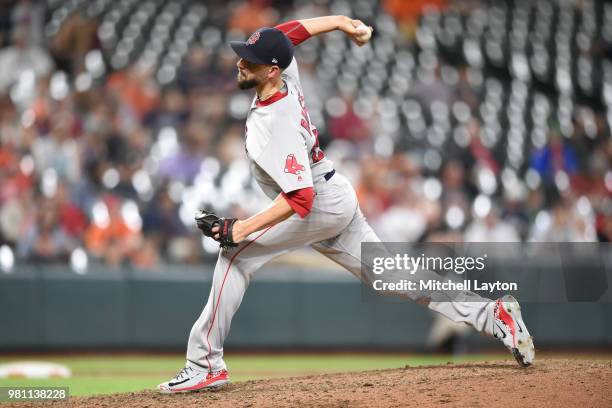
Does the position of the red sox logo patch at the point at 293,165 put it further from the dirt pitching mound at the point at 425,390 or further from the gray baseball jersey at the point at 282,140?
the dirt pitching mound at the point at 425,390

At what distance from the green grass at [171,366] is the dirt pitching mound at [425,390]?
74.6 inches

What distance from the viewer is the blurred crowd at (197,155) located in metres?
7.98

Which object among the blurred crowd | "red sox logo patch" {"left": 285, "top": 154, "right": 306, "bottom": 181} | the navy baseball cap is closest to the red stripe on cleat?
"red sox logo patch" {"left": 285, "top": 154, "right": 306, "bottom": 181}

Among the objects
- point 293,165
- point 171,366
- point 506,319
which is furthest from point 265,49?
point 171,366

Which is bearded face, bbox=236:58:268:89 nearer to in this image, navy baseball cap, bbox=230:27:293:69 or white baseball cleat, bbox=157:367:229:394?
navy baseball cap, bbox=230:27:293:69

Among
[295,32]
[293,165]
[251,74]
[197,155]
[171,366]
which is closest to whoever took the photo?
[293,165]

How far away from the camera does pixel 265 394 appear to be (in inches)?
159

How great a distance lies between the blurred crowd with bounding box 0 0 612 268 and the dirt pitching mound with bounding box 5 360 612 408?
12.0 ft

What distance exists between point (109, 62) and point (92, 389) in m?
4.63

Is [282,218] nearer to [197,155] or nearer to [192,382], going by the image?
[192,382]

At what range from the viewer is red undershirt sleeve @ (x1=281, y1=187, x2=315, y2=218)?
385 cm

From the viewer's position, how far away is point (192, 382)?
4109 mm

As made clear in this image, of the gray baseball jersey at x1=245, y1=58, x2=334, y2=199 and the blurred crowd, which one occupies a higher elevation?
the blurred crowd

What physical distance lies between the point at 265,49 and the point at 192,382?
1.60 meters
